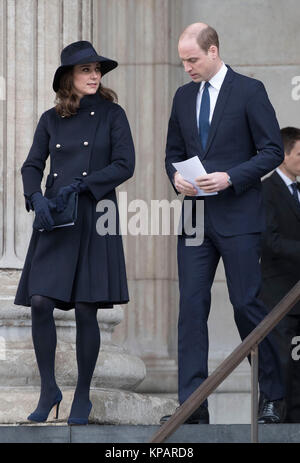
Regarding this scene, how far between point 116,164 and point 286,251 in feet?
4.22

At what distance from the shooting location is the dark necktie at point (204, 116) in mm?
8031

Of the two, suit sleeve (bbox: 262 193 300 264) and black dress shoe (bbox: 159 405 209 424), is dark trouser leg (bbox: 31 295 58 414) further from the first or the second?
suit sleeve (bbox: 262 193 300 264)

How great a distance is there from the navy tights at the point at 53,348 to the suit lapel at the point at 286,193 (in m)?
1.62

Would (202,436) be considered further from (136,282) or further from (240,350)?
(136,282)

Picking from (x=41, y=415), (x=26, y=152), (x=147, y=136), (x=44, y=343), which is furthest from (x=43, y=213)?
(x=147, y=136)

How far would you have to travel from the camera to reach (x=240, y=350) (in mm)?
6789

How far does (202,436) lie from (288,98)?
13.4 ft

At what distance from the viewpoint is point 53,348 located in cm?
790

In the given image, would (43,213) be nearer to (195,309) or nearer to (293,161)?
(195,309)

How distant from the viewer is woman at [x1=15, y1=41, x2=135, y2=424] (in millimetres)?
7863

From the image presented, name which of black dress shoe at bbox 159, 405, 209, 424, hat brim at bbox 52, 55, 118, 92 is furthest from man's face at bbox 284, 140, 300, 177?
black dress shoe at bbox 159, 405, 209, 424

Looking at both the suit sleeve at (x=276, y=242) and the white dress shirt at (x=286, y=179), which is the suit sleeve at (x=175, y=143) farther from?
the white dress shirt at (x=286, y=179)

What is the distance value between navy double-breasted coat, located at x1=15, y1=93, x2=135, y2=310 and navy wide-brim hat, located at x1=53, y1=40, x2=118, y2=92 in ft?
0.57

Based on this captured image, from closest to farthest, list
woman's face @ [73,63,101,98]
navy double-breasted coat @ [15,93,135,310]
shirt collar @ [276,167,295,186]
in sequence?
navy double-breasted coat @ [15,93,135,310] < woman's face @ [73,63,101,98] < shirt collar @ [276,167,295,186]
